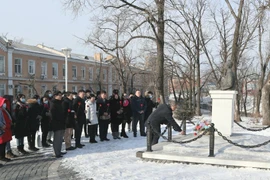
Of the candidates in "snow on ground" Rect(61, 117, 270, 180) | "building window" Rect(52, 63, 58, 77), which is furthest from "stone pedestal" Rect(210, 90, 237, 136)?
"building window" Rect(52, 63, 58, 77)

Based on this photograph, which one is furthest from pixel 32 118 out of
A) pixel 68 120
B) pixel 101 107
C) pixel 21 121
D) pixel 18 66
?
pixel 18 66

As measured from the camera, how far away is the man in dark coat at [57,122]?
8586mm

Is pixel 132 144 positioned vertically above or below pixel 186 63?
below

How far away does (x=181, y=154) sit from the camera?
26.0ft

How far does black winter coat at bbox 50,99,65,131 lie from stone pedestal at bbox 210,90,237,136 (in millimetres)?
4518

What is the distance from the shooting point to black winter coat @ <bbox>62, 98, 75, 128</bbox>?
9219mm

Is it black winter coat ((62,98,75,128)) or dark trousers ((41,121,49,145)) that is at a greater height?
black winter coat ((62,98,75,128))

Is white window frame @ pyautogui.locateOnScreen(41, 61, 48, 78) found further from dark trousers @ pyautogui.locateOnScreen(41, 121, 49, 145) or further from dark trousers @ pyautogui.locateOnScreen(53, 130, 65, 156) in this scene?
dark trousers @ pyautogui.locateOnScreen(53, 130, 65, 156)

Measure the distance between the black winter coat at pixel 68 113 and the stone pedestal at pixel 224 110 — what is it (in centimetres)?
437

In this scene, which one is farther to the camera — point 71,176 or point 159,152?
point 159,152

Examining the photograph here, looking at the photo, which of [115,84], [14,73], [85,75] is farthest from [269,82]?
[115,84]

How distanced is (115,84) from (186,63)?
24595 millimetres

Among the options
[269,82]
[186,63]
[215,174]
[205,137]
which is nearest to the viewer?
[215,174]

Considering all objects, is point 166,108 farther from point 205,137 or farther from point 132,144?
point 132,144
